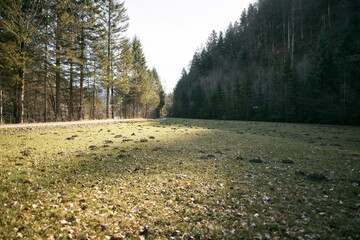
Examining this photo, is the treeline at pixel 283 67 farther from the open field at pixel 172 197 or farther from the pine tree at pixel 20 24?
the pine tree at pixel 20 24

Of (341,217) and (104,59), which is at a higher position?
(104,59)

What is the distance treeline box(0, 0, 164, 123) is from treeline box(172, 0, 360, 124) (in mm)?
30525

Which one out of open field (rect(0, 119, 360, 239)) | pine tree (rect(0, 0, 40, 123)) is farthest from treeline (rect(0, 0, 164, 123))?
open field (rect(0, 119, 360, 239))

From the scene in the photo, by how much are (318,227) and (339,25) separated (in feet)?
197

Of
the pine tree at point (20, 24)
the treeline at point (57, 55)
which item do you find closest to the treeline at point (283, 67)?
the treeline at point (57, 55)

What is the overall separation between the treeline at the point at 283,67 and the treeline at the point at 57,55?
30.5 metres

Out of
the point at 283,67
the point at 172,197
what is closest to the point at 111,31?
the point at 172,197

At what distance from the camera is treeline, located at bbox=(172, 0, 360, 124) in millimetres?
23969

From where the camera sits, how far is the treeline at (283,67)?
2397 cm

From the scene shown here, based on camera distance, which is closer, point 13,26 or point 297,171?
point 297,171

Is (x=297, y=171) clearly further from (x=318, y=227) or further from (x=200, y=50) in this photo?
(x=200, y=50)

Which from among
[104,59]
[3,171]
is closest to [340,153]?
[3,171]

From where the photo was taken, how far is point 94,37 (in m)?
21.3

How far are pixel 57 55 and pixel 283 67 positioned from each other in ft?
126
